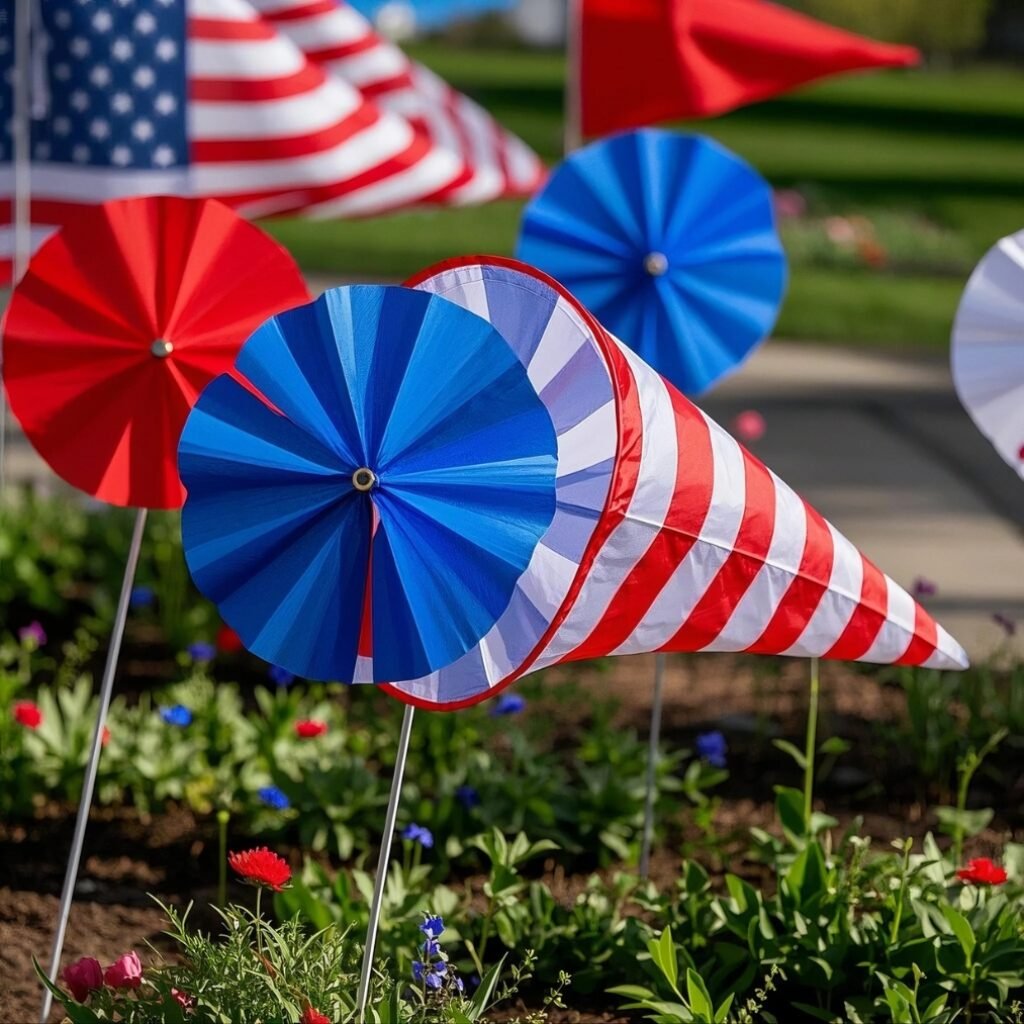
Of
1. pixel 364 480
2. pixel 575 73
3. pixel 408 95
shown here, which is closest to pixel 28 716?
pixel 364 480

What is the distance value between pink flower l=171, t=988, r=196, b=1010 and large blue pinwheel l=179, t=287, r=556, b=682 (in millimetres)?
625

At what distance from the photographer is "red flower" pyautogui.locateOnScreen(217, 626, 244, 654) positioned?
4.90 m

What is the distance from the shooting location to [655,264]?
3852 mm

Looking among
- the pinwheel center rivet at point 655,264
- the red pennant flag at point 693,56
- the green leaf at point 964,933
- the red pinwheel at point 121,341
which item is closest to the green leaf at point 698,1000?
the green leaf at point 964,933

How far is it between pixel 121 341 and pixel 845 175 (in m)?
20.3

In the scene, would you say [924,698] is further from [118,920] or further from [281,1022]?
[281,1022]

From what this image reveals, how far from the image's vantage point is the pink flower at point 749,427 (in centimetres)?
542

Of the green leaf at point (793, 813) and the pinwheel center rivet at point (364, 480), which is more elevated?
the pinwheel center rivet at point (364, 480)

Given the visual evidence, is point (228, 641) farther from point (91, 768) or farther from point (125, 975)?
point (125, 975)

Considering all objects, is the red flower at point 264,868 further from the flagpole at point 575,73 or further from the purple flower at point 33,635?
the flagpole at point 575,73

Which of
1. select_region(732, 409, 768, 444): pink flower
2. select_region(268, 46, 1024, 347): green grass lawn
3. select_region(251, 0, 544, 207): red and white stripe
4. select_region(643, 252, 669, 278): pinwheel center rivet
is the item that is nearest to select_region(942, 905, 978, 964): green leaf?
select_region(643, 252, 669, 278): pinwheel center rivet

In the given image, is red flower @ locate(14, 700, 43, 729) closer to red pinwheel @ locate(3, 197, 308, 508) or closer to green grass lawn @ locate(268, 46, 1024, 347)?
red pinwheel @ locate(3, 197, 308, 508)

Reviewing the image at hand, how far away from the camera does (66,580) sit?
5.73 m

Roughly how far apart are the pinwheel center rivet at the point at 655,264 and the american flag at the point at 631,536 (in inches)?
47.1
